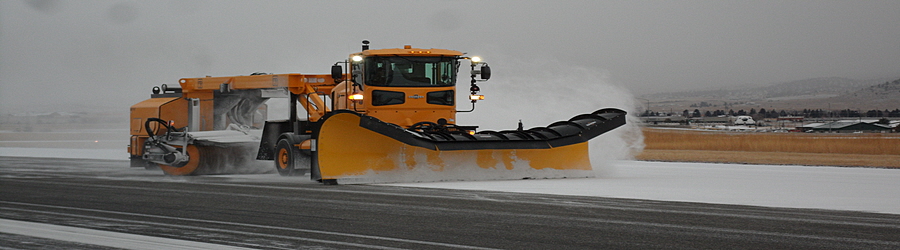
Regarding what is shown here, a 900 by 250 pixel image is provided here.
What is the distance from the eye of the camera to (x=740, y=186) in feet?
43.3

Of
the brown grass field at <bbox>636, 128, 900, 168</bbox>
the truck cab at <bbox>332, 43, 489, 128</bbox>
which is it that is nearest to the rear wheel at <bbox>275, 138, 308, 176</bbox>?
the truck cab at <bbox>332, 43, 489, 128</bbox>

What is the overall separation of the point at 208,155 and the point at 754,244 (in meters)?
12.4

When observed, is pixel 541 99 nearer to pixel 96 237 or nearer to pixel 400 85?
pixel 400 85

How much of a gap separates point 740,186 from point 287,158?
759 cm

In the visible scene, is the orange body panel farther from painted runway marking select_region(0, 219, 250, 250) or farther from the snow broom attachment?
painted runway marking select_region(0, 219, 250, 250)

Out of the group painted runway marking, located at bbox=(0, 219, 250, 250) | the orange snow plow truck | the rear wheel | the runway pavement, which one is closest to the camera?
painted runway marking, located at bbox=(0, 219, 250, 250)

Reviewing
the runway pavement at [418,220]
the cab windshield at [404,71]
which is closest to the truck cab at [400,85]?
the cab windshield at [404,71]

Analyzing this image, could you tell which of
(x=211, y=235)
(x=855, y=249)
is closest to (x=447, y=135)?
(x=211, y=235)

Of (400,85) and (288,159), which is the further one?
(288,159)

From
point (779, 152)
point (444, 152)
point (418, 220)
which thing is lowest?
point (779, 152)

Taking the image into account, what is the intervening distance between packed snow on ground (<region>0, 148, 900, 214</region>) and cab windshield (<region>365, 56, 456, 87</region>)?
2298 mm

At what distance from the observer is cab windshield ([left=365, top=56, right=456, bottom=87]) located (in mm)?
14898

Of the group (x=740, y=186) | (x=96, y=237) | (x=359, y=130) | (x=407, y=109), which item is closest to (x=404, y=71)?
(x=407, y=109)

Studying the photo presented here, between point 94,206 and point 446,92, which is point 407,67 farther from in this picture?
point 94,206
